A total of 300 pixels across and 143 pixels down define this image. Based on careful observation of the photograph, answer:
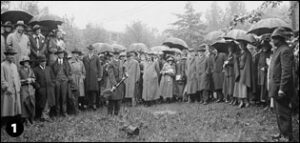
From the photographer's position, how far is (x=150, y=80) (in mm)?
14250

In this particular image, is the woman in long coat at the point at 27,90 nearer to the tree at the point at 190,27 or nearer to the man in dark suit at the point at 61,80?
the man in dark suit at the point at 61,80

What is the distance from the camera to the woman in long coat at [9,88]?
7934mm

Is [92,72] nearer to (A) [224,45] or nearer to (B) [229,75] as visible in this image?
(B) [229,75]

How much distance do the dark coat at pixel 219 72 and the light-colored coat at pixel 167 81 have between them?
2.09 meters

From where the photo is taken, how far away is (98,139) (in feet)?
23.1

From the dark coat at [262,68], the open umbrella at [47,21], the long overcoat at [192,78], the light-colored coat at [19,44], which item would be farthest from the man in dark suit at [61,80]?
the dark coat at [262,68]

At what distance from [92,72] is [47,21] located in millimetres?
2350

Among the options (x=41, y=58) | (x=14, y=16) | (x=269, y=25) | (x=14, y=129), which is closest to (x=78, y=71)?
(x=41, y=58)

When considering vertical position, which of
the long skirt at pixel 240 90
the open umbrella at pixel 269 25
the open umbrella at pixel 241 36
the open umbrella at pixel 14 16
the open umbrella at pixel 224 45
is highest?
the open umbrella at pixel 14 16

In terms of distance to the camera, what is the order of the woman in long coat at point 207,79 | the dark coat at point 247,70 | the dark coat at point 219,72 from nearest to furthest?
1. the dark coat at point 247,70
2. the dark coat at point 219,72
3. the woman in long coat at point 207,79

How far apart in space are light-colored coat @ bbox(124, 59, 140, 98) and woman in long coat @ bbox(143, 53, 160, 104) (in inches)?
17.3

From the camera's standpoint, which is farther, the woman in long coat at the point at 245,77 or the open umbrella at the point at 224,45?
the open umbrella at the point at 224,45

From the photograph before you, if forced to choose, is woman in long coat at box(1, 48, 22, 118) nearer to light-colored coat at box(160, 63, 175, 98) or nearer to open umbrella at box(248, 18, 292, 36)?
light-colored coat at box(160, 63, 175, 98)

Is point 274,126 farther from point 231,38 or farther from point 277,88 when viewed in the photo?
point 231,38
